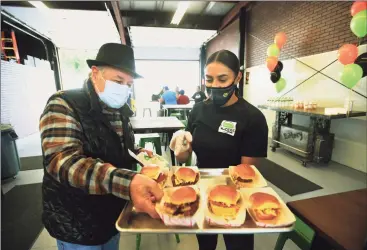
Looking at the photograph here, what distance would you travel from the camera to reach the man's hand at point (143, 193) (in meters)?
0.81

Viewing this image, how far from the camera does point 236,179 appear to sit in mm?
1226

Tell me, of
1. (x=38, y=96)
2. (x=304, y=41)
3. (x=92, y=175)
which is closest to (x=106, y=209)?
(x=92, y=175)

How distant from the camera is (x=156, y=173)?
3.97ft

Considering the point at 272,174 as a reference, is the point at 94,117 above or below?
above

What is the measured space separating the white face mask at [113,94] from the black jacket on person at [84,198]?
59mm

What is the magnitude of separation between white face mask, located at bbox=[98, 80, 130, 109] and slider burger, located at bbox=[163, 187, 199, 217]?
1.93ft

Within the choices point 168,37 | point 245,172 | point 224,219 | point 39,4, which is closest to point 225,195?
point 224,219

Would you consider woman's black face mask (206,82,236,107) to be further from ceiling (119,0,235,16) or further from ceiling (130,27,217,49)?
ceiling (130,27,217,49)

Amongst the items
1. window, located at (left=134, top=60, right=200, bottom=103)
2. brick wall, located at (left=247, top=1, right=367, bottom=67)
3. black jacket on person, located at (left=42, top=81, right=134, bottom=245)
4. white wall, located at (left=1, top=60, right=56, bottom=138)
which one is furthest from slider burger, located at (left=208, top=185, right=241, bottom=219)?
window, located at (left=134, top=60, right=200, bottom=103)

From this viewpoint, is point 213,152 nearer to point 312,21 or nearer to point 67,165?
point 67,165

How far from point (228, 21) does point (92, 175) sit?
9.78 metres

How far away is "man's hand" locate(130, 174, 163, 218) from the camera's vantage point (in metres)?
0.81

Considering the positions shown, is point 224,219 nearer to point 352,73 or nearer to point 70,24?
point 352,73

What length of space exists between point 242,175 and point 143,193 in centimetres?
67
